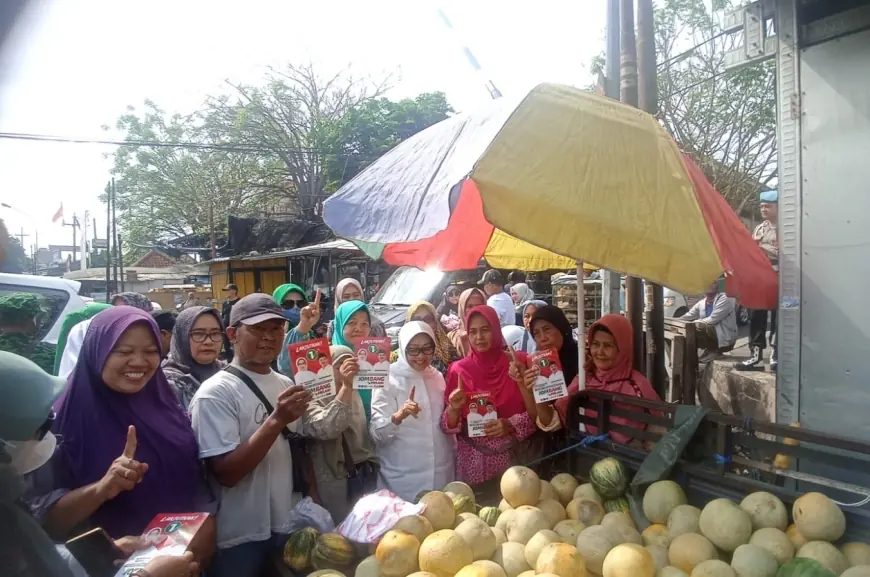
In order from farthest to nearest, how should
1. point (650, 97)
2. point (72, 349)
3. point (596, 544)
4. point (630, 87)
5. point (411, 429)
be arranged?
point (650, 97)
point (630, 87)
point (72, 349)
point (411, 429)
point (596, 544)

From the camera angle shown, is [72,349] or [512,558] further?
[72,349]

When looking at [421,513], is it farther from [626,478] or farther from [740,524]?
[740,524]

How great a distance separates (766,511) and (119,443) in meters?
2.47

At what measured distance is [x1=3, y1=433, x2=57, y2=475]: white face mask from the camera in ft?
5.62

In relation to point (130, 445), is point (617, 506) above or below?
below

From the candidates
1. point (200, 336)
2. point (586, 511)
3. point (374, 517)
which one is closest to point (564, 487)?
point (586, 511)

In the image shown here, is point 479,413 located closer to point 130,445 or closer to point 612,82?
point 130,445

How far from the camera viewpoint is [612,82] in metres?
6.89

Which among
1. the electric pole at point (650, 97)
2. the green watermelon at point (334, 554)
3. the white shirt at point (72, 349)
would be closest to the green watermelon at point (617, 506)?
the green watermelon at point (334, 554)

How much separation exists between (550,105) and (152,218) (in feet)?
118

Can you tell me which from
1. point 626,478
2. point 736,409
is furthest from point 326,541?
point 736,409

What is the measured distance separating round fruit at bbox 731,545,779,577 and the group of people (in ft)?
3.96

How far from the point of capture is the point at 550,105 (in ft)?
8.36

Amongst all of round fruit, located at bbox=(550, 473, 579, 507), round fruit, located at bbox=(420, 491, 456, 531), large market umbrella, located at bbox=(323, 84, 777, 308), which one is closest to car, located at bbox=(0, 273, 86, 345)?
large market umbrella, located at bbox=(323, 84, 777, 308)
